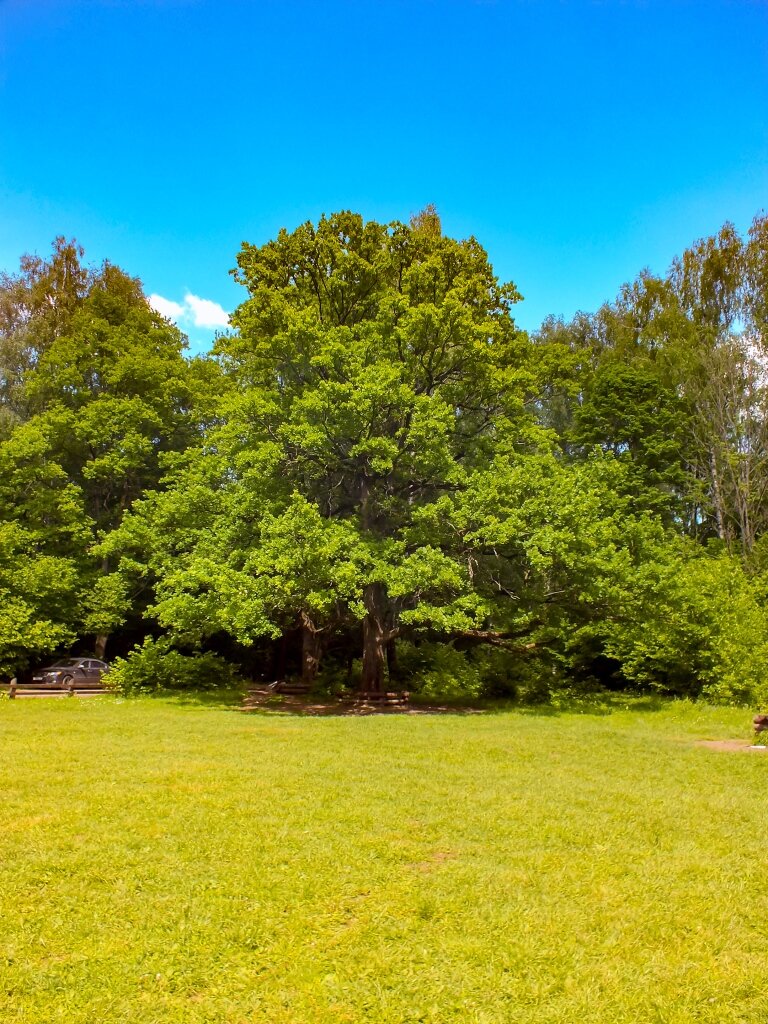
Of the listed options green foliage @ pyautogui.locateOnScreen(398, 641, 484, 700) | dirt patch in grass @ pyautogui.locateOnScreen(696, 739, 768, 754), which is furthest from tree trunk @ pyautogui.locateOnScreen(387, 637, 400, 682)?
dirt patch in grass @ pyautogui.locateOnScreen(696, 739, 768, 754)

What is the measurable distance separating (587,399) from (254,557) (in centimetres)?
2470

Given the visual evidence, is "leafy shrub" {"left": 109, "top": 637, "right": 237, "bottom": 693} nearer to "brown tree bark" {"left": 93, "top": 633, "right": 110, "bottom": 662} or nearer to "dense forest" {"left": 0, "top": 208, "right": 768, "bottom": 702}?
"dense forest" {"left": 0, "top": 208, "right": 768, "bottom": 702}

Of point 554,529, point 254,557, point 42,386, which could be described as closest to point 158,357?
point 42,386

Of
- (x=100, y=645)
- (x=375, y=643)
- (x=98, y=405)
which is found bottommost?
(x=100, y=645)

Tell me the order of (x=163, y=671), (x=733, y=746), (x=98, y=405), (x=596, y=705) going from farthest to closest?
(x=98, y=405) → (x=163, y=671) → (x=596, y=705) → (x=733, y=746)

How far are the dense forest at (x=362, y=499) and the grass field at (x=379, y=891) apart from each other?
331 inches

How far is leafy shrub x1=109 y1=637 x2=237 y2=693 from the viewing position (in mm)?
22641

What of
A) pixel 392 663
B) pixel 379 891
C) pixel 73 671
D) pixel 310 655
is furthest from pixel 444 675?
pixel 379 891

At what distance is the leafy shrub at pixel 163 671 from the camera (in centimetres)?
2264

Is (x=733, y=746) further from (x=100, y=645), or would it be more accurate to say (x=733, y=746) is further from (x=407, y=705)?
(x=100, y=645)

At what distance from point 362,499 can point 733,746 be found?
12293 mm

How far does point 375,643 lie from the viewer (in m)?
22.0

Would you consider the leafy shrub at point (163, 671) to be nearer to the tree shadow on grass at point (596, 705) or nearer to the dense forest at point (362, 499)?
the dense forest at point (362, 499)

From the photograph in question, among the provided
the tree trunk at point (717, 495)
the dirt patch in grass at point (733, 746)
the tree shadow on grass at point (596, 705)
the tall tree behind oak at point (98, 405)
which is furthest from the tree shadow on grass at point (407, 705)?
the tree trunk at point (717, 495)
